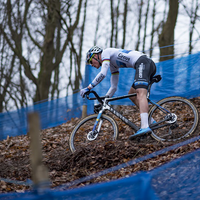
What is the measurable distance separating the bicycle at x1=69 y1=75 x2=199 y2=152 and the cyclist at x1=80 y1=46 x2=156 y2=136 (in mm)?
227

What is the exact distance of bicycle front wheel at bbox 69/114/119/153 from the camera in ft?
16.6

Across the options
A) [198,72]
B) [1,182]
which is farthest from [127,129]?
[1,182]

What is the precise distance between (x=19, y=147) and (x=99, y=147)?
9.69 feet

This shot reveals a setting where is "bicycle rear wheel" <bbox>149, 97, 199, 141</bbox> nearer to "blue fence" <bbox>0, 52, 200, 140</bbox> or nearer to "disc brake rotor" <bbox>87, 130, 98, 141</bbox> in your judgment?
"disc brake rotor" <bbox>87, 130, 98, 141</bbox>

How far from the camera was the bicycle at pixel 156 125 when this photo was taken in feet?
16.5

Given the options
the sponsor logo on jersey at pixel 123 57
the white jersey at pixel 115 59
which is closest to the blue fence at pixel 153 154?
the white jersey at pixel 115 59

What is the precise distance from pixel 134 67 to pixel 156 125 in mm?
1161

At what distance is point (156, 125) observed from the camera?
16.5 feet

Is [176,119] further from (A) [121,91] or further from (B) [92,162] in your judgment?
(A) [121,91]

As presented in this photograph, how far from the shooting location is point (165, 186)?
2039 mm

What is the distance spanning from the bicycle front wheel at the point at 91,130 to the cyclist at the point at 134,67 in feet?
1.63

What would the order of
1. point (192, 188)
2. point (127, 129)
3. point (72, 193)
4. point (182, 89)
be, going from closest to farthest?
point (72, 193) → point (192, 188) → point (127, 129) → point (182, 89)

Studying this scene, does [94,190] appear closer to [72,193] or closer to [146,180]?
[72,193]

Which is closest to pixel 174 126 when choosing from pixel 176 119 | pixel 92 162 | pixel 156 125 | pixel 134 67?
pixel 176 119
